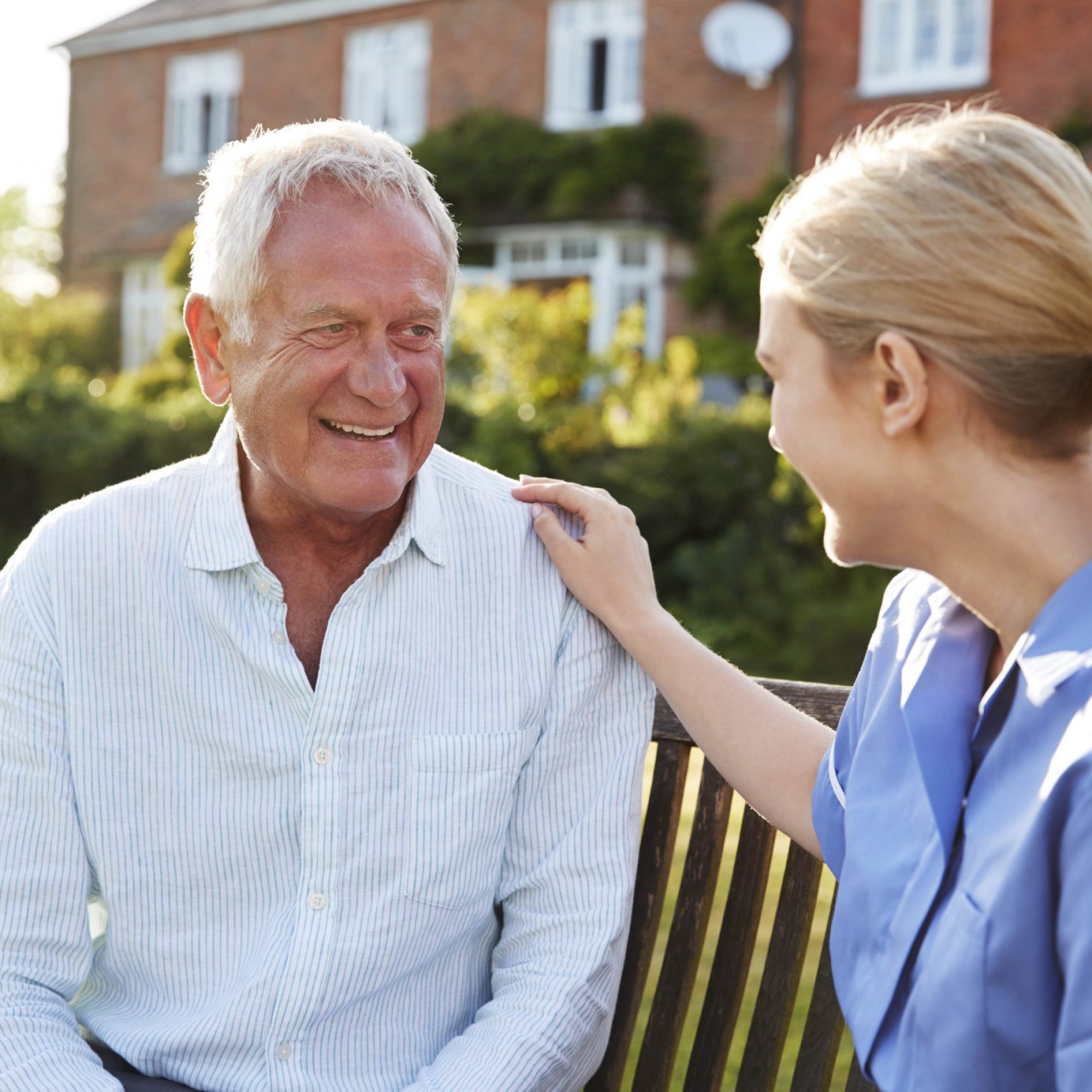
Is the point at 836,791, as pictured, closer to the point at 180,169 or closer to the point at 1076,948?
the point at 1076,948

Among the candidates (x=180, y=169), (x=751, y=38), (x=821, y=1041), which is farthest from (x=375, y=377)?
(x=180, y=169)

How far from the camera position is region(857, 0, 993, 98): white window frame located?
17.0 m

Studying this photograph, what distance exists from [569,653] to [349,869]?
1.64 ft

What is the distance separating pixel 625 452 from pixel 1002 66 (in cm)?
926

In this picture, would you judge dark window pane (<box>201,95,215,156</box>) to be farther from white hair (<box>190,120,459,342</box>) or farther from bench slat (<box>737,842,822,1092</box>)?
bench slat (<box>737,842,822,1092</box>)

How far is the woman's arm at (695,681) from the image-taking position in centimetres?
216

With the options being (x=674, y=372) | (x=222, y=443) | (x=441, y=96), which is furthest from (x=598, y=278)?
(x=222, y=443)

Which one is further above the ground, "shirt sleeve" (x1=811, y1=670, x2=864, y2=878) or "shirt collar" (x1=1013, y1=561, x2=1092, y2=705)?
"shirt collar" (x1=1013, y1=561, x2=1092, y2=705)

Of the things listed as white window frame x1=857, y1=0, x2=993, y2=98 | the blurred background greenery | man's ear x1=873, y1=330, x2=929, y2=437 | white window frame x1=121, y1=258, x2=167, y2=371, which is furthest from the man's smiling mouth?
white window frame x1=121, y1=258, x2=167, y2=371

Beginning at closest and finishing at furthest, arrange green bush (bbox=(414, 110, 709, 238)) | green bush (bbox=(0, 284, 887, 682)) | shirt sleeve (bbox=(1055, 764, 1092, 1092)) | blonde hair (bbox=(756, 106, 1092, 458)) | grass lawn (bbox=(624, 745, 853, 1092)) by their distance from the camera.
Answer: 1. shirt sleeve (bbox=(1055, 764, 1092, 1092))
2. blonde hair (bbox=(756, 106, 1092, 458))
3. grass lawn (bbox=(624, 745, 853, 1092))
4. green bush (bbox=(0, 284, 887, 682))
5. green bush (bbox=(414, 110, 709, 238))

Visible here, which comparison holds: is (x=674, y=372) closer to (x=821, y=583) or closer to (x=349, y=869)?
(x=821, y=583)

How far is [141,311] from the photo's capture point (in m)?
24.8

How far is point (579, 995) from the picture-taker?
223cm

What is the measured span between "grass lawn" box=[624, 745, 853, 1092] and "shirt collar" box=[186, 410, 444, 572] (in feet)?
3.73
